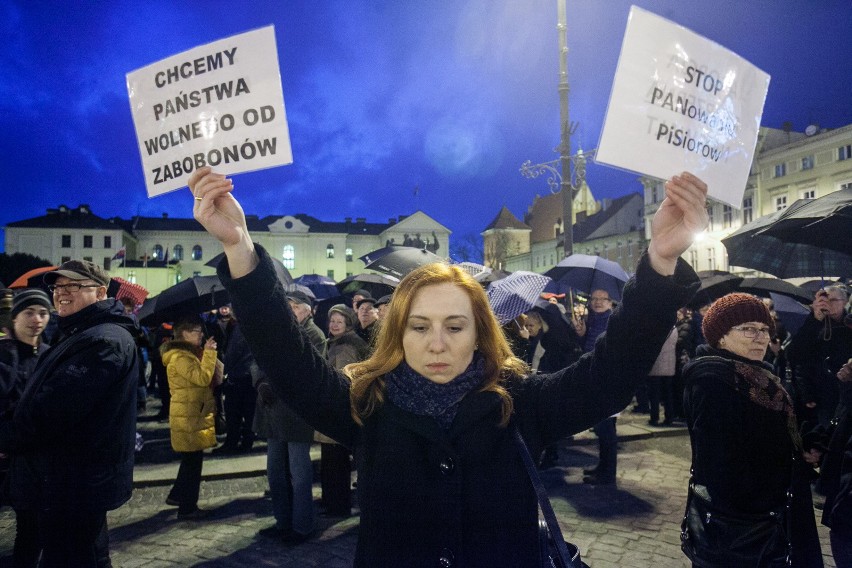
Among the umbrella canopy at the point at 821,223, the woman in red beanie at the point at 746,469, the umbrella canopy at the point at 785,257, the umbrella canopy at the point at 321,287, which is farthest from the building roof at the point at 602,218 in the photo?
the woman in red beanie at the point at 746,469

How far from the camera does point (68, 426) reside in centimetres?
309

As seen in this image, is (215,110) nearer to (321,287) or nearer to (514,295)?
(514,295)

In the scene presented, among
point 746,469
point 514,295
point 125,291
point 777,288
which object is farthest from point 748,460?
point 777,288

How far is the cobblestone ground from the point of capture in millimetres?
4598

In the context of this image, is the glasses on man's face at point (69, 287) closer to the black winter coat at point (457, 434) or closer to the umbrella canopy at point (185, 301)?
the black winter coat at point (457, 434)

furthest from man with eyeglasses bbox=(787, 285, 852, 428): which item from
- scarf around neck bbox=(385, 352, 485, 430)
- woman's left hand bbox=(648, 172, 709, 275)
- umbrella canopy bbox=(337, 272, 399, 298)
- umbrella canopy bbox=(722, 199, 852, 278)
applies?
umbrella canopy bbox=(337, 272, 399, 298)

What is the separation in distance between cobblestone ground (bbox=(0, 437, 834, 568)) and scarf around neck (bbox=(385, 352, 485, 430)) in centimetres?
317

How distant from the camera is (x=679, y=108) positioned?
9.02ft

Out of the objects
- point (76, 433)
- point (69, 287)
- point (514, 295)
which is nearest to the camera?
point (76, 433)

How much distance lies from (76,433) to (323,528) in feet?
8.96

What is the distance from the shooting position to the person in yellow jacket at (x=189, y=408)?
558 centimetres

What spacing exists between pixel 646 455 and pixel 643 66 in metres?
6.42

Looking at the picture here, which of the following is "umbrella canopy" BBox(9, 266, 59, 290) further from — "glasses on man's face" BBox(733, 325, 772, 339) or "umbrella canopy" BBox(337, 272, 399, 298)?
"umbrella canopy" BBox(337, 272, 399, 298)

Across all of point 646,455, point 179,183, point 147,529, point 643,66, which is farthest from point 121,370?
point 646,455
